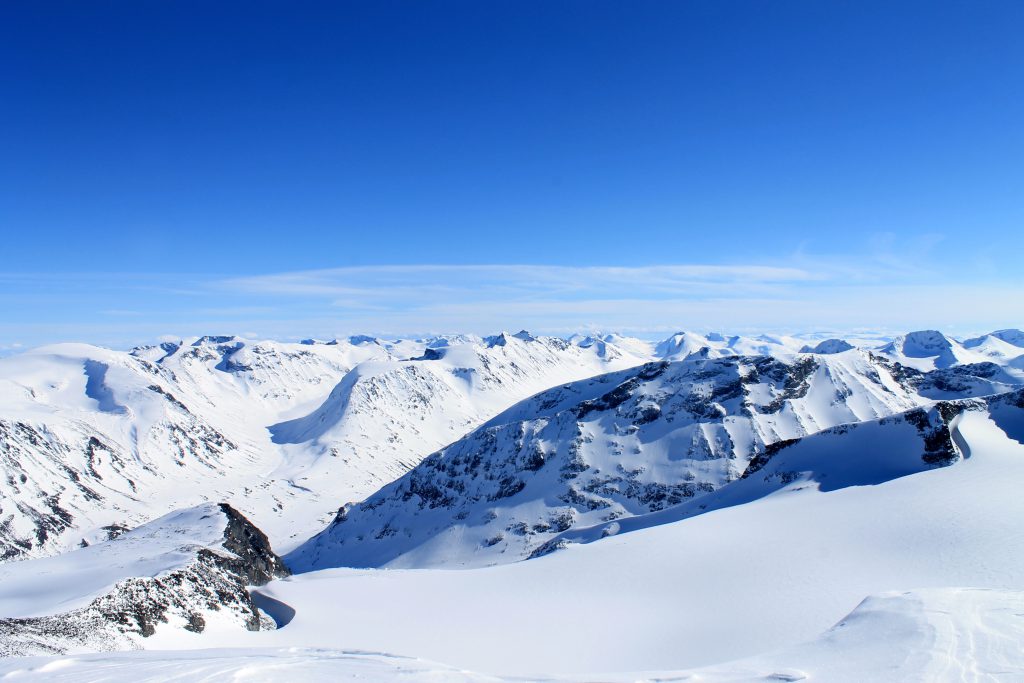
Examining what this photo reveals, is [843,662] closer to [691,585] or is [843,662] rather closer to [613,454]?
[691,585]

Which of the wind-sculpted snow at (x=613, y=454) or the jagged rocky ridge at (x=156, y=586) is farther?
the wind-sculpted snow at (x=613, y=454)

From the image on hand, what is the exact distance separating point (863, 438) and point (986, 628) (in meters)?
71.2

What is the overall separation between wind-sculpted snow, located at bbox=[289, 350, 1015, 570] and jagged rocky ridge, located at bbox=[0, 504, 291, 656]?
62776mm

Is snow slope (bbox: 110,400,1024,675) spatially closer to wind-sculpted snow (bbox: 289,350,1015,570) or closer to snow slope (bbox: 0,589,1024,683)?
snow slope (bbox: 0,589,1024,683)

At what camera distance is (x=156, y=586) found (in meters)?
40.9

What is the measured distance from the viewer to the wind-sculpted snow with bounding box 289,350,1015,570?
417ft

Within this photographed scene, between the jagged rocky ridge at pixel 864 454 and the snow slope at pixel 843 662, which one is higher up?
the snow slope at pixel 843 662

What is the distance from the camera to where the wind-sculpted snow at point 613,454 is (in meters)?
127

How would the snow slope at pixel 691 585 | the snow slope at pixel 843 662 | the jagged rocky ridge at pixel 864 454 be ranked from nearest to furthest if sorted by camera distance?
the snow slope at pixel 843 662
the snow slope at pixel 691 585
the jagged rocky ridge at pixel 864 454

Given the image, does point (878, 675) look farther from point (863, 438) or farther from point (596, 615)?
point (863, 438)

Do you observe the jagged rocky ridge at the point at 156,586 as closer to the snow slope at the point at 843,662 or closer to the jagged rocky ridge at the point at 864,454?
the snow slope at the point at 843,662

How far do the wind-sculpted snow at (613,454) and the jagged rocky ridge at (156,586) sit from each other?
62.8 meters

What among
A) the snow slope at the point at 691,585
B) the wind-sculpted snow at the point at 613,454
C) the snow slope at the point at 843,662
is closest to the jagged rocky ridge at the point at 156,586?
the snow slope at the point at 691,585

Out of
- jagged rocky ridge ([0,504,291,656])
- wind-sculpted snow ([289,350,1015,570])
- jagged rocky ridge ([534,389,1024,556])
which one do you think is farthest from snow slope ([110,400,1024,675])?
wind-sculpted snow ([289,350,1015,570])
